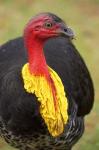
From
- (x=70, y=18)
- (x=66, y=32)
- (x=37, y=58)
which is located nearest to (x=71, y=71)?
(x=37, y=58)

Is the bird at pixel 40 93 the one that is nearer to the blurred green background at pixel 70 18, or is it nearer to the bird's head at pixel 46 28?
the bird's head at pixel 46 28

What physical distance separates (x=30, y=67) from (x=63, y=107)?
0.44 meters

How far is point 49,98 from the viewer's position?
4949mm

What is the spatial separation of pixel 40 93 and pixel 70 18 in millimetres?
4405

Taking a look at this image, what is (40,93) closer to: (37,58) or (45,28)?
(37,58)

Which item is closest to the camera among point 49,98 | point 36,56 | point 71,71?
point 36,56

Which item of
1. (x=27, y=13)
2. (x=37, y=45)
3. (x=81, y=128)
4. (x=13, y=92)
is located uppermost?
(x=27, y=13)

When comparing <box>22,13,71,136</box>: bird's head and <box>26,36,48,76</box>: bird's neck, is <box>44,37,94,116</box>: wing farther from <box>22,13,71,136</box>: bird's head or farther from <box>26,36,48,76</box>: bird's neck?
<box>26,36,48,76</box>: bird's neck

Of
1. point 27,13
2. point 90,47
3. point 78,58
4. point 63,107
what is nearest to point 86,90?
point 78,58

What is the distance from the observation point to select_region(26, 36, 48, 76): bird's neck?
4780mm

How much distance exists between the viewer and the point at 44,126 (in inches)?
197

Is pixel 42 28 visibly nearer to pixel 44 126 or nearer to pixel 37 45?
pixel 37 45

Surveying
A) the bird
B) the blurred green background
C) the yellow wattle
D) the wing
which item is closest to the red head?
the bird

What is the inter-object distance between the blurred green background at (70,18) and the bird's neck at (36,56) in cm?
296
